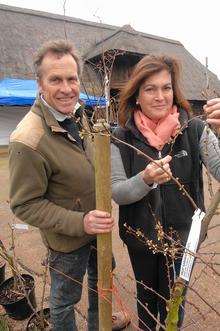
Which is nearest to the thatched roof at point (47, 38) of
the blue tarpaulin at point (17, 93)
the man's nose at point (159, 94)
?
the blue tarpaulin at point (17, 93)

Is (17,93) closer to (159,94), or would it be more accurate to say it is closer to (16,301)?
(16,301)

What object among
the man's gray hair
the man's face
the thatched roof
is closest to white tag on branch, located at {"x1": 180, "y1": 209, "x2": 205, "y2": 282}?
the man's face

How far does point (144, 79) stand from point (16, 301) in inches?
79.1

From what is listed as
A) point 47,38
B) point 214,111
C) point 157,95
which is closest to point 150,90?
point 157,95

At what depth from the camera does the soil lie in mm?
2896

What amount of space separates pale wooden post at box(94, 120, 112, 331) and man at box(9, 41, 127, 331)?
→ 0.39ft

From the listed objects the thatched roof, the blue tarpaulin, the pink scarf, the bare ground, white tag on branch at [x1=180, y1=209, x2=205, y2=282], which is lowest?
the bare ground

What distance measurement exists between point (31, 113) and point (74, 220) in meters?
0.62

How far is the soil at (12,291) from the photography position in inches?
114

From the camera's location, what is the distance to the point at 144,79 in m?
1.99

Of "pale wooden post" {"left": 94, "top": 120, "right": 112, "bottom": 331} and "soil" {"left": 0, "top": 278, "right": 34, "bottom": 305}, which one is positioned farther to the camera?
"soil" {"left": 0, "top": 278, "right": 34, "bottom": 305}

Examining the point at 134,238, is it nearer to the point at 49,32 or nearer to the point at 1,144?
the point at 1,144

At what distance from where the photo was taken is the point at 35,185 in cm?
180

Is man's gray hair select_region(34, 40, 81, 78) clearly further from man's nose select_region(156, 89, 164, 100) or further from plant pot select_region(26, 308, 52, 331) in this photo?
plant pot select_region(26, 308, 52, 331)
